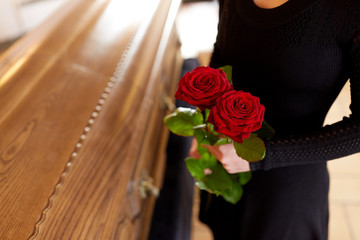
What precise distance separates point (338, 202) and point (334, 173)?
23 centimetres

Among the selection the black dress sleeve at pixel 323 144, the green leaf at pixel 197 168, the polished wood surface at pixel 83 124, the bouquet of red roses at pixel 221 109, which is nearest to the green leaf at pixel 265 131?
the black dress sleeve at pixel 323 144

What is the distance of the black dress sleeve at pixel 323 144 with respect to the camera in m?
0.86

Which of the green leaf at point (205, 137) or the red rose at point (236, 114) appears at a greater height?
the red rose at point (236, 114)

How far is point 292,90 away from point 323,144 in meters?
0.18

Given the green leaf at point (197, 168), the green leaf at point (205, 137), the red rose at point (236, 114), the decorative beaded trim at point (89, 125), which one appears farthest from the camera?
the green leaf at point (197, 168)

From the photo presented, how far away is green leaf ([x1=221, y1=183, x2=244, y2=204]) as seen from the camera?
3.63ft

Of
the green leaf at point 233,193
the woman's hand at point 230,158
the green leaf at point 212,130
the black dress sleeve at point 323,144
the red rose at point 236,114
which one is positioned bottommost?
the green leaf at point 233,193

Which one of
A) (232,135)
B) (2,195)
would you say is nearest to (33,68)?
(2,195)

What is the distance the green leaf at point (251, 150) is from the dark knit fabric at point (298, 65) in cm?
16

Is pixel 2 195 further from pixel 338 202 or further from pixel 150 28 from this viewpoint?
pixel 338 202

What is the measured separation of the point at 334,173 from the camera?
2.26m

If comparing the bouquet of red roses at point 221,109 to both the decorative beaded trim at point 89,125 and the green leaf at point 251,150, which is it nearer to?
the green leaf at point 251,150

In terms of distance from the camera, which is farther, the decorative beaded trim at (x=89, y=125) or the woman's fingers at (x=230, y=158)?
the woman's fingers at (x=230, y=158)

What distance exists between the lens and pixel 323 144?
90 centimetres
